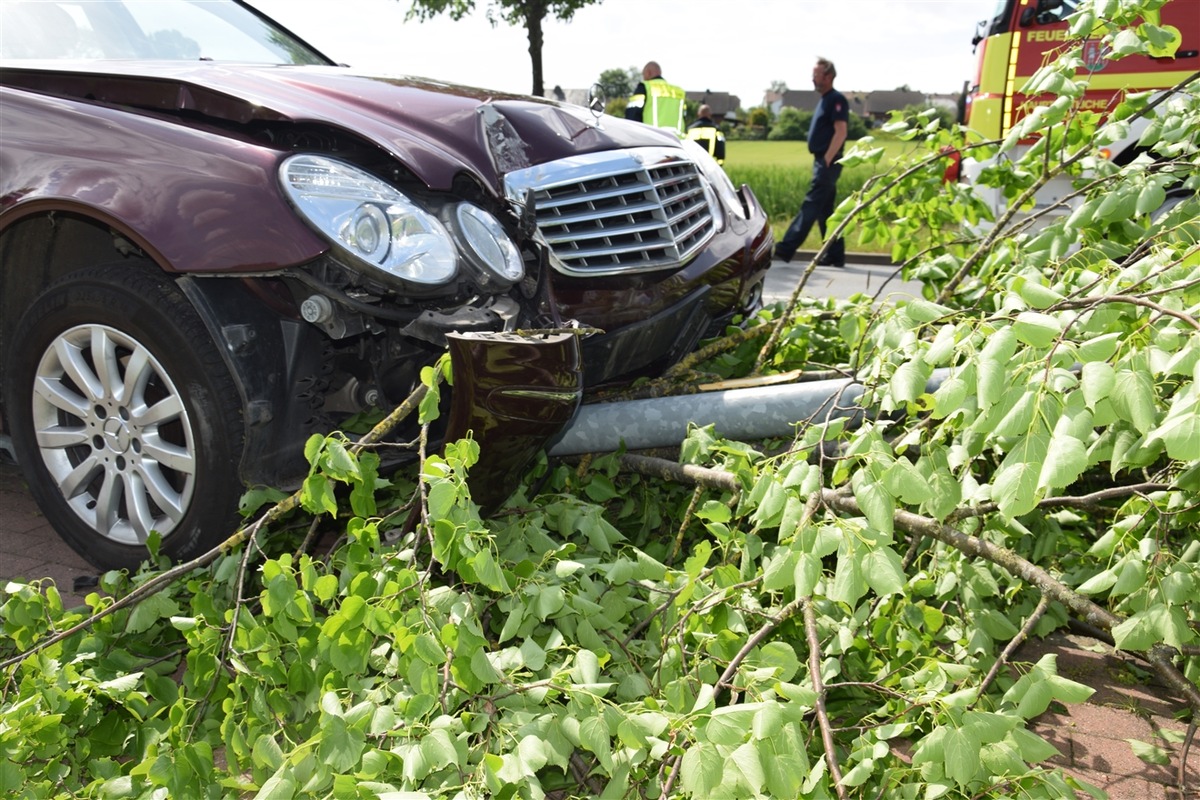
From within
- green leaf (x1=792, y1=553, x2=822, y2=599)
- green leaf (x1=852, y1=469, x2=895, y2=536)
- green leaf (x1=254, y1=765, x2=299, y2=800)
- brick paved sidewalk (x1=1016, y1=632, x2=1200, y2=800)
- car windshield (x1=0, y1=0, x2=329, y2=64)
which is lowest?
brick paved sidewalk (x1=1016, y1=632, x2=1200, y2=800)

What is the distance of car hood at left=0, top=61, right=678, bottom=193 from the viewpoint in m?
2.81

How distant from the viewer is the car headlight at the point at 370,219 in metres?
2.57

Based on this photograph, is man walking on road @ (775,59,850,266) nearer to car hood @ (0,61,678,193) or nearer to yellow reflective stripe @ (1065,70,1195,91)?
yellow reflective stripe @ (1065,70,1195,91)

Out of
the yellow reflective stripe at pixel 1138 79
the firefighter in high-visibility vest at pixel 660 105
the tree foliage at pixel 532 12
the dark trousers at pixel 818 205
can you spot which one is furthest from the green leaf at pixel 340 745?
the tree foliage at pixel 532 12

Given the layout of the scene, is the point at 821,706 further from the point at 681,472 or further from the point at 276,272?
the point at 276,272

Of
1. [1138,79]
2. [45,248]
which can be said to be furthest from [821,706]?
[1138,79]

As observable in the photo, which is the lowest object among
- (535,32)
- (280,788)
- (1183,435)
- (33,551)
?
(33,551)

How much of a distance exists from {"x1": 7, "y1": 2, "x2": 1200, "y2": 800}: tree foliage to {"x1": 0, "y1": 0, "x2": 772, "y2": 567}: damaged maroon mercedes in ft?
0.99

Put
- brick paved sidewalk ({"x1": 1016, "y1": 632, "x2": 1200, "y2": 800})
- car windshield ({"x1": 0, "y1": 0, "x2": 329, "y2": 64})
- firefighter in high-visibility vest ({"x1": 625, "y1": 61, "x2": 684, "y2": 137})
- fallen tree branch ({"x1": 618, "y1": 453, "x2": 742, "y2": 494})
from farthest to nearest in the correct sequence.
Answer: firefighter in high-visibility vest ({"x1": 625, "y1": 61, "x2": 684, "y2": 137}) < car windshield ({"x1": 0, "y1": 0, "x2": 329, "y2": 64}) < fallen tree branch ({"x1": 618, "y1": 453, "x2": 742, "y2": 494}) < brick paved sidewalk ({"x1": 1016, "y1": 632, "x2": 1200, "y2": 800})

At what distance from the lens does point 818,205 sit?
11.4m

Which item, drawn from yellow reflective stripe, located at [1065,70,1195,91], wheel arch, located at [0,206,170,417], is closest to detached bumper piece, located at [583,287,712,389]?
wheel arch, located at [0,206,170,417]

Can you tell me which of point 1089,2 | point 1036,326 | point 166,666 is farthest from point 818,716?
point 1089,2

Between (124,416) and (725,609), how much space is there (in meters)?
1.87

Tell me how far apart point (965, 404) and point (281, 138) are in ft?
6.32
